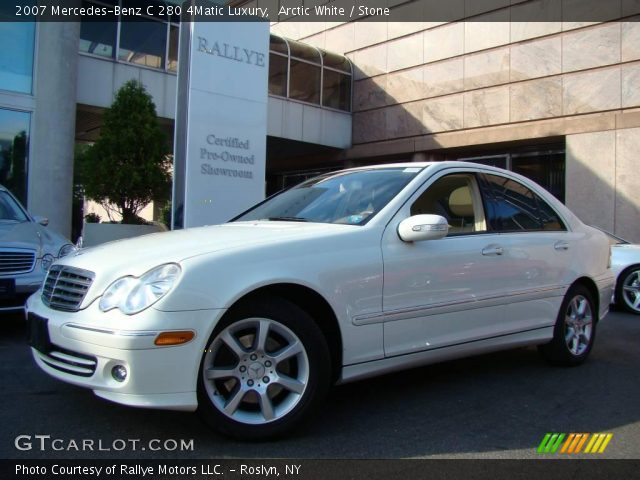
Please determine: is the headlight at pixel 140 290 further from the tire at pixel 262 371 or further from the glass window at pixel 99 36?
the glass window at pixel 99 36

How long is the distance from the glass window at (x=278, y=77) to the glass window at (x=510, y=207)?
14.5 metres

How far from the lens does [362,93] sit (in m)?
19.7

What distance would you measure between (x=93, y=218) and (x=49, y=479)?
1516cm

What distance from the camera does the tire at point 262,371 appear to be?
115 inches

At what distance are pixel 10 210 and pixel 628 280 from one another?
27.4ft

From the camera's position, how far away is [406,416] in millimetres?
3551

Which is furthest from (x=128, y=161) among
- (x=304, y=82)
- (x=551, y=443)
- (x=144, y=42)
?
(x=551, y=443)

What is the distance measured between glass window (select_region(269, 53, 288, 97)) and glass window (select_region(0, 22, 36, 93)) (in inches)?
292

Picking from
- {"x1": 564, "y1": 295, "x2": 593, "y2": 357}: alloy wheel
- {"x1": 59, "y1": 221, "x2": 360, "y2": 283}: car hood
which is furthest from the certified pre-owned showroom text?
{"x1": 564, "y1": 295, "x2": 593, "y2": 357}: alloy wheel

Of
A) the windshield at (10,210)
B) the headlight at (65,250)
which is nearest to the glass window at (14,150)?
the windshield at (10,210)

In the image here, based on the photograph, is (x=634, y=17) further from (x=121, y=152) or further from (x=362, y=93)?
(x=121, y=152)

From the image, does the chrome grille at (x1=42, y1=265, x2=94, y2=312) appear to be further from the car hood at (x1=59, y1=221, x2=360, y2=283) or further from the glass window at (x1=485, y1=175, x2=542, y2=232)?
the glass window at (x1=485, y1=175, x2=542, y2=232)

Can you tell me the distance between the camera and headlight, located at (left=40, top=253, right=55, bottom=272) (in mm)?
5574

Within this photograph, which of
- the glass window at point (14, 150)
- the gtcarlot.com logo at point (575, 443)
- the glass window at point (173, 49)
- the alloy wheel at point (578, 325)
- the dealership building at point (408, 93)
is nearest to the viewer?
the gtcarlot.com logo at point (575, 443)
